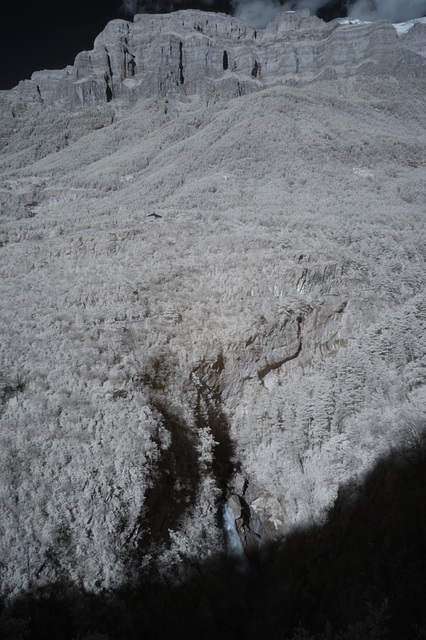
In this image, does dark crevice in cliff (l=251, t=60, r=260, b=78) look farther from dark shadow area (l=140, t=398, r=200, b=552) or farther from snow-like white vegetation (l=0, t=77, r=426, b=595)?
dark shadow area (l=140, t=398, r=200, b=552)

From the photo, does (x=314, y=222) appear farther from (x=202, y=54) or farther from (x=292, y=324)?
(x=202, y=54)

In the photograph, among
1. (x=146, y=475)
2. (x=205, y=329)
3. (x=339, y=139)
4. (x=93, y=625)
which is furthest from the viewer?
(x=339, y=139)

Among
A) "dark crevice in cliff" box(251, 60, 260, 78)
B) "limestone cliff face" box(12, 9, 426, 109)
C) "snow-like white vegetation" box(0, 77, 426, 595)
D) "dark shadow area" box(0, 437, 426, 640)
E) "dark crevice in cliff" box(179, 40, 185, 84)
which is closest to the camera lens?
"dark shadow area" box(0, 437, 426, 640)

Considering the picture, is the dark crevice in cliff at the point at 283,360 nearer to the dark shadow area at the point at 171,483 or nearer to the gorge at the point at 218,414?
the gorge at the point at 218,414

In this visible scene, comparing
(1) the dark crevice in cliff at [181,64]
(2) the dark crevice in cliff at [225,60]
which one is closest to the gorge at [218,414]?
(1) the dark crevice in cliff at [181,64]

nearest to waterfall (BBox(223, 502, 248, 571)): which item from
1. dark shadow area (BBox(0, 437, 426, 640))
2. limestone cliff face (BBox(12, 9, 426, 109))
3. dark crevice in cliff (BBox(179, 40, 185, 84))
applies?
dark shadow area (BBox(0, 437, 426, 640))

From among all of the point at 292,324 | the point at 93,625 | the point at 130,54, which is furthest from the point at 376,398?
the point at 130,54
